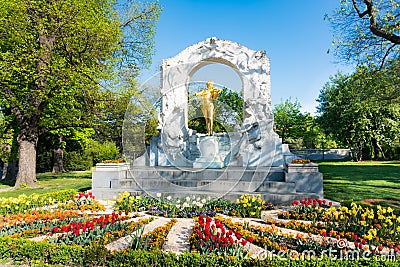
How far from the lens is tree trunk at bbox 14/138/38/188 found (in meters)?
13.4

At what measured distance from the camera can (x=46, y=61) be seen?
12.8 meters

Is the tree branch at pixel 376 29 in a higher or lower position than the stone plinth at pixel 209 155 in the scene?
higher

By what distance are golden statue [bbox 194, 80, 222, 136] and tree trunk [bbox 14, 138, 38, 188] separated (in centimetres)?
862

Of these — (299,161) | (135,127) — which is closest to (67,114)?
(135,127)

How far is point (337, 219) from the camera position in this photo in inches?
223

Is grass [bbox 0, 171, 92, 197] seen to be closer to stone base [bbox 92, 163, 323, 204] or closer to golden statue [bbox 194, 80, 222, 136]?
stone base [bbox 92, 163, 323, 204]

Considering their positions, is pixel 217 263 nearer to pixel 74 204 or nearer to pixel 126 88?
pixel 74 204

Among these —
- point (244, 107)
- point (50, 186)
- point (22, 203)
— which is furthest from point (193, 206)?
point (50, 186)

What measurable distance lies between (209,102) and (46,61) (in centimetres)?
773

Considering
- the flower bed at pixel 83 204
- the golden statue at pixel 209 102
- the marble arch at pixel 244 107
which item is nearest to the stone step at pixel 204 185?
the flower bed at pixel 83 204

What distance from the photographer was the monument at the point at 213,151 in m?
8.92

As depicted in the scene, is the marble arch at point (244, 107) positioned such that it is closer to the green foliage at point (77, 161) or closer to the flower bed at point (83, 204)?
the flower bed at point (83, 204)

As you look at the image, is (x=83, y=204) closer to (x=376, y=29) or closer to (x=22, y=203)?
(x=22, y=203)

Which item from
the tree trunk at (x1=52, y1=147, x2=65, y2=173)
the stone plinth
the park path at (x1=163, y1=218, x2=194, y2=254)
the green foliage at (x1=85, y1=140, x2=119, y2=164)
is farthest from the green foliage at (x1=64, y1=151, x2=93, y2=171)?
the park path at (x1=163, y1=218, x2=194, y2=254)
